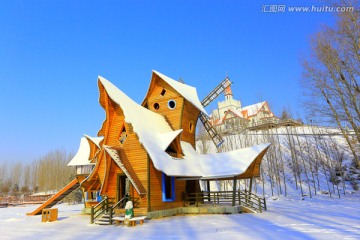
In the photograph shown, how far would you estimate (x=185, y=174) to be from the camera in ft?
51.4

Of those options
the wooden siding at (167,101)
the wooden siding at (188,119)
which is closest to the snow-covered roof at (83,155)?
the wooden siding at (167,101)

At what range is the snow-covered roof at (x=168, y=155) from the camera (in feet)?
48.7

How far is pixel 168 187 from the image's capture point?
16312mm

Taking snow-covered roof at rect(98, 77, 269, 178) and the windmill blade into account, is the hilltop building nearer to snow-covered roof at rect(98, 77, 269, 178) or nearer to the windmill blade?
the windmill blade

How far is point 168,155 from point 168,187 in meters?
2.26

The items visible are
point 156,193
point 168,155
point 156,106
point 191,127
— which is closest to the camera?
point 156,193

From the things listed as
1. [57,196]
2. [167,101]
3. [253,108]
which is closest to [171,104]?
[167,101]

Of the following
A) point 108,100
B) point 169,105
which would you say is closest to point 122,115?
point 108,100

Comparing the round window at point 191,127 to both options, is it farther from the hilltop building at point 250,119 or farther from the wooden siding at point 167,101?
the hilltop building at point 250,119

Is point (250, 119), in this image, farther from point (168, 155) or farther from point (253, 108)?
point (168, 155)

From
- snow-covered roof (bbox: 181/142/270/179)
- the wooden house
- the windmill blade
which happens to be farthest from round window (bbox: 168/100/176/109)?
the windmill blade

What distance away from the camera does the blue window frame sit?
1562 cm

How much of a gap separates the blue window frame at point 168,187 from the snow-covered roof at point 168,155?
3.59 feet

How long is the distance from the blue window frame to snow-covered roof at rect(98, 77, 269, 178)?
109 cm
